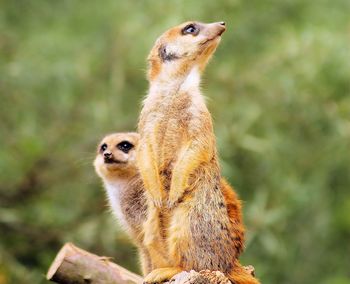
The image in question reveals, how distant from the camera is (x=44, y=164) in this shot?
10227 mm

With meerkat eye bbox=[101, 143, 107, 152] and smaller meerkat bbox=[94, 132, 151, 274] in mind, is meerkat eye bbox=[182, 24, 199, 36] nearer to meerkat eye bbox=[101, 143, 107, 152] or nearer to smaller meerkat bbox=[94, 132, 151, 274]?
smaller meerkat bbox=[94, 132, 151, 274]

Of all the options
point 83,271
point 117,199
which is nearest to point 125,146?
point 117,199

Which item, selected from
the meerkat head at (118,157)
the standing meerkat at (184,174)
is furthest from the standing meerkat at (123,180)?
the standing meerkat at (184,174)

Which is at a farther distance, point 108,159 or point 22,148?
point 22,148

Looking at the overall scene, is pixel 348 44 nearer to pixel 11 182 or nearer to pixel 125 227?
pixel 11 182

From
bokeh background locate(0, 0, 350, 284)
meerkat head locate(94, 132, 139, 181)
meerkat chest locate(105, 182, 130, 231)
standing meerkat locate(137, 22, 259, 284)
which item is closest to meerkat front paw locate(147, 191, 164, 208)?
standing meerkat locate(137, 22, 259, 284)

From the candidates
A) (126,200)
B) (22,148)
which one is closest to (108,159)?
(126,200)

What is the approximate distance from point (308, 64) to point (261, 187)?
1350 millimetres

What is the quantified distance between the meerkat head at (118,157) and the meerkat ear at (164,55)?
1.07m

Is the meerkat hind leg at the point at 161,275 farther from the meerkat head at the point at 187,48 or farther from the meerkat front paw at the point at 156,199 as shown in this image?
the meerkat head at the point at 187,48

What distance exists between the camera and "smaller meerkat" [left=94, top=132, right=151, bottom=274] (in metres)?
6.52

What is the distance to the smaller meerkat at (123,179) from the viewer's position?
6.52 m

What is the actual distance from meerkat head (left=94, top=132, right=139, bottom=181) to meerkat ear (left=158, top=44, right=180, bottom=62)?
107 centimetres

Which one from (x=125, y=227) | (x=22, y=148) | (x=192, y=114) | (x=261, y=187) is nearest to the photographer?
(x=192, y=114)
